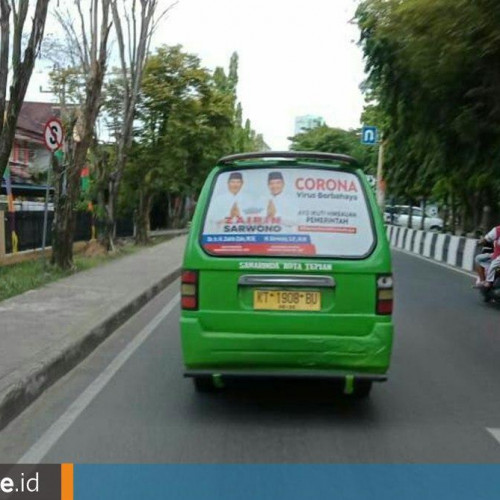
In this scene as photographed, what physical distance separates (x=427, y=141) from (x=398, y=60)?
297cm

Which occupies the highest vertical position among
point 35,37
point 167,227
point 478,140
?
point 35,37

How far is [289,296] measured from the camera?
20.9 feet

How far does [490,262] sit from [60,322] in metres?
7.02

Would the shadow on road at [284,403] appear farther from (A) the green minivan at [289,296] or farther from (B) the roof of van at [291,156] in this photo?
(B) the roof of van at [291,156]

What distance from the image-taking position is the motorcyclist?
13539 millimetres

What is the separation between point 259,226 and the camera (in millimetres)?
6535

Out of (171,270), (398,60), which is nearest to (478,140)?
(398,60)

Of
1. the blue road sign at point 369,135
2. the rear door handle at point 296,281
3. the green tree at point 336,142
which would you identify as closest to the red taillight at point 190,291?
the rear door handle at point 296,281

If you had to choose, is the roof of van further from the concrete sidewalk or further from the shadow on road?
the concrete sidewalk

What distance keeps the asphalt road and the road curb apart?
0.10 meters

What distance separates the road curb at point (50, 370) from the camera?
259 inches

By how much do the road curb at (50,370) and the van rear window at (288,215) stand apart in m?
1.89

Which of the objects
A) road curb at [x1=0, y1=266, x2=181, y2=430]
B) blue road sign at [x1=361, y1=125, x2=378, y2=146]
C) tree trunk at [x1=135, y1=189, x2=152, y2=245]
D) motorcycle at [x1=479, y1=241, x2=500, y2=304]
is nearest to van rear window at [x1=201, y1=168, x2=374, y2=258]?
road curb at [x1=0, y1=266, x2=181, y2=430]

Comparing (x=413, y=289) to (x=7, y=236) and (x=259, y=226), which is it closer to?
(x=7, y=236)
